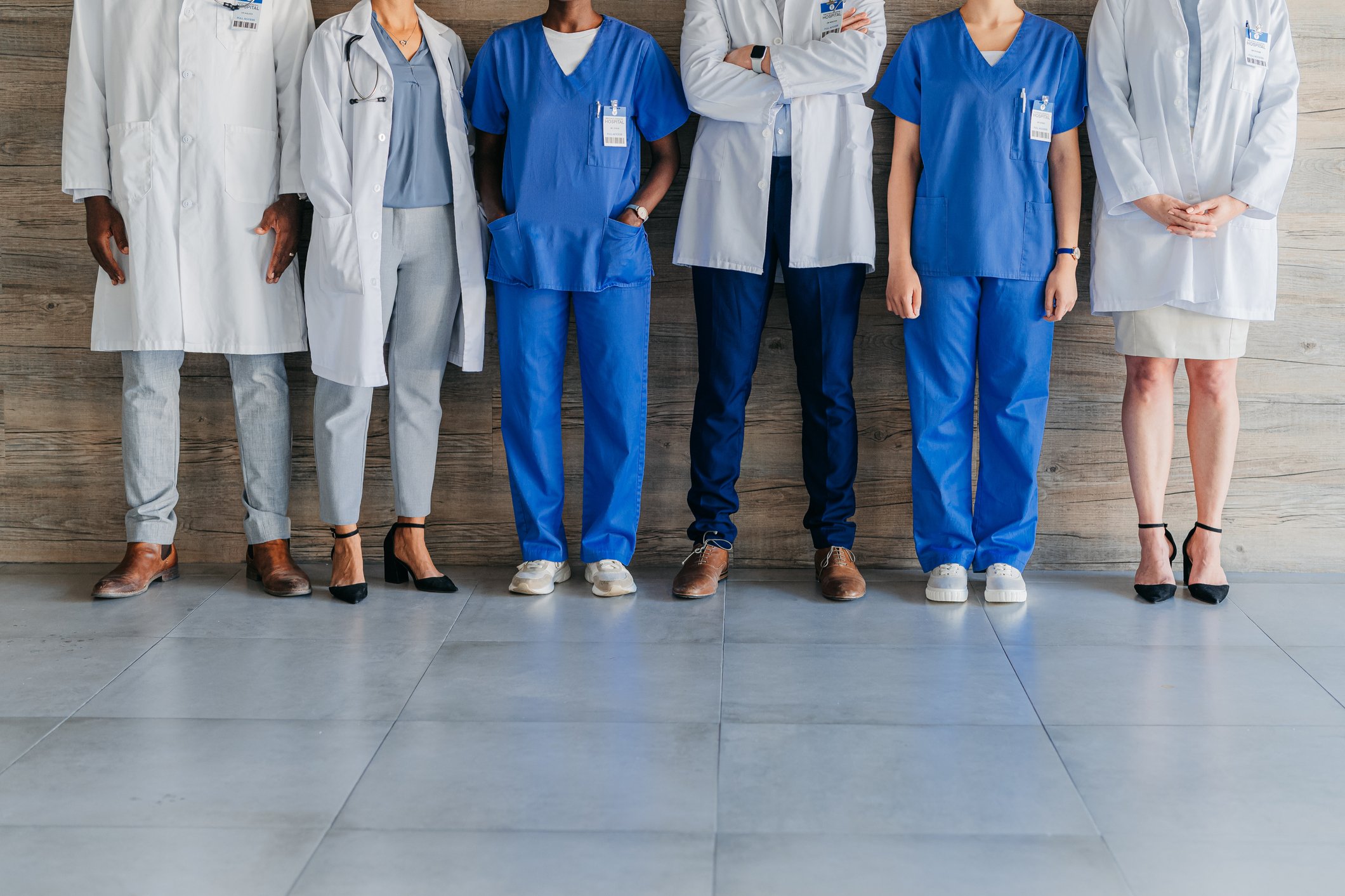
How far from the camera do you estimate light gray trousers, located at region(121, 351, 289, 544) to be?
3102 millimetres

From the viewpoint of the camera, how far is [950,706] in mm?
2346

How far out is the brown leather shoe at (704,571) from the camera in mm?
3088

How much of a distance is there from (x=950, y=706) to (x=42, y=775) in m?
1.65

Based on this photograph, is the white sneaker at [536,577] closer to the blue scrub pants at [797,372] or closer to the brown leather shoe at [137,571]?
the blue scrub pants at [797,372]

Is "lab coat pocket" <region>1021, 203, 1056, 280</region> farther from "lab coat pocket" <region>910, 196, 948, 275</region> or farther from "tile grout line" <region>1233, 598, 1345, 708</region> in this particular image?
"tile grout line" <region>1233, 598, 1345, 708</region>

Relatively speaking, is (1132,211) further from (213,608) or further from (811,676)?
(213,608)

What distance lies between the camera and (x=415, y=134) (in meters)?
2.99

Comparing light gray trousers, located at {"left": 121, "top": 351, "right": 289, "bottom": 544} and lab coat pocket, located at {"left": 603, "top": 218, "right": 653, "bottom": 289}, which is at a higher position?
lab coat pocket, located at {"left": 603, "top": 218, "right": 653, "bottom": 289}

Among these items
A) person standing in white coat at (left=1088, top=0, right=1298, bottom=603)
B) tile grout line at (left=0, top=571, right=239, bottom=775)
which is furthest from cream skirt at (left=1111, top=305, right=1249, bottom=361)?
tile grout line at (left=0, top=571, right=239, bottom=775)

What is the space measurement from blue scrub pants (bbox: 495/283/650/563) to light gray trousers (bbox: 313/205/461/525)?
0.17 metres

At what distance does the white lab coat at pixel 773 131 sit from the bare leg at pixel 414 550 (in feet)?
3.28

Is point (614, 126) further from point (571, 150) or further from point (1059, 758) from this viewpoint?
point (1059, 758)

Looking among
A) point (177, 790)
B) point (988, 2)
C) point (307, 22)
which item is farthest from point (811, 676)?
point (307, 22)

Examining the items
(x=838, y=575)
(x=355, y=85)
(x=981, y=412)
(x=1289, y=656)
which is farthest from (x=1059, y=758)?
(x=355, y=85)
